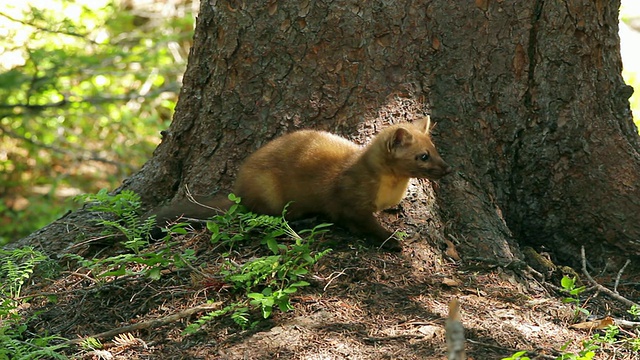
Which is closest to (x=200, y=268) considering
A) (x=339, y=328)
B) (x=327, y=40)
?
(x=339, y=328)

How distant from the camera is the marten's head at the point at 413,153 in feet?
14.3

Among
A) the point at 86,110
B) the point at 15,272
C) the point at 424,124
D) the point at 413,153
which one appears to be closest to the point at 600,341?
the point at 413,153

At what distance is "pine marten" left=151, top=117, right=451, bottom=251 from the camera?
4.43 m

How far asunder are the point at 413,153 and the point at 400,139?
0.11 m

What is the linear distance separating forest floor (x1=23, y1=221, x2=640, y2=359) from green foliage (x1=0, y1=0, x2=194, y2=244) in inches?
205

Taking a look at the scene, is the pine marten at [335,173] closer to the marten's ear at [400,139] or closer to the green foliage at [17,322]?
the marten's ear at [400,139]

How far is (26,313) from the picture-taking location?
4.18m

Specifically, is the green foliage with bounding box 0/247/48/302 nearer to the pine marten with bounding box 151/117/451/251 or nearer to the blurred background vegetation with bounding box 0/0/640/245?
the pine marten with bounding box 151/117/451/251

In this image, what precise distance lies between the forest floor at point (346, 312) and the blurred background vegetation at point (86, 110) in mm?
5160

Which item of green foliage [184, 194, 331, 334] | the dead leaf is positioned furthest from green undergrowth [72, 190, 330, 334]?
the dead leaf

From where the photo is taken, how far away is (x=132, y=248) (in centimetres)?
419

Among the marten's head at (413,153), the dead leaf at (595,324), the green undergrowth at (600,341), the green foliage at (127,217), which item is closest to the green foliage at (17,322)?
the green foliage at (127,217)

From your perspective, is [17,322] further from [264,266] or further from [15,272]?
[264,266]

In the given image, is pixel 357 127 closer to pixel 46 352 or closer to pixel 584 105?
pixel 584 105
